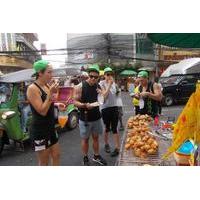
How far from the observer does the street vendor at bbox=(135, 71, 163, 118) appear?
216 inches

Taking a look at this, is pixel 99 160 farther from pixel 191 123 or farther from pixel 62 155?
pixel 191 123

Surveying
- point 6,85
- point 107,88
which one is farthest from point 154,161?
point 6,85

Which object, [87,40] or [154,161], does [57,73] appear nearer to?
[87,40]

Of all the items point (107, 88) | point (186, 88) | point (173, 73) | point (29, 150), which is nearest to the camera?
point (107, 88)

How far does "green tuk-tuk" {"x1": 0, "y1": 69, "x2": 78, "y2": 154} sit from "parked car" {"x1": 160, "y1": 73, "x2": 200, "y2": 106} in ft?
31.5

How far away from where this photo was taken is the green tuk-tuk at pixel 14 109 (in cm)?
639

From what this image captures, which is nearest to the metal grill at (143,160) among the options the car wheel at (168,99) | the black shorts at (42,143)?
the black shorts at (42,143)

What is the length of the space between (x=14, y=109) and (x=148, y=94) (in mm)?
2908

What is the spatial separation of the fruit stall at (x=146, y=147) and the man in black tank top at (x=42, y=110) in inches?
34.4

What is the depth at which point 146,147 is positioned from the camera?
3727mm

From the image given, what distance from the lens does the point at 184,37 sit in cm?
380

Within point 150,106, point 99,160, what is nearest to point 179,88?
point 150,106

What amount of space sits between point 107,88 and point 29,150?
97.3 inches

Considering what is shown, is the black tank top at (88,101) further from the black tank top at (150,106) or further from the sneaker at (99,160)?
the black tank top at (150,106)
